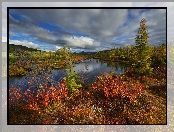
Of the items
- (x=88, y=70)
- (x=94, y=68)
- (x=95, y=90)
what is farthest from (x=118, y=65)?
(x=95, y=90)

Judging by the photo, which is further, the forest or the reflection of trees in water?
the reflection of trees in water

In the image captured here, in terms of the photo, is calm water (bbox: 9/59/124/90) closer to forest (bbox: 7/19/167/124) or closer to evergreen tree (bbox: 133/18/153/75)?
forest (bbox: 7/19/167/124)

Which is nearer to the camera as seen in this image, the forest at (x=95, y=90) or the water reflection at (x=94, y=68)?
the forest at (x=95, y=90)

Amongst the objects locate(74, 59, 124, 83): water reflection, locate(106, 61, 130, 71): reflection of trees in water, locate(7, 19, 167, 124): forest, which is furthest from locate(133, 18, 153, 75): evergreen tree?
locate(74, 59, 124, 83): water reflection

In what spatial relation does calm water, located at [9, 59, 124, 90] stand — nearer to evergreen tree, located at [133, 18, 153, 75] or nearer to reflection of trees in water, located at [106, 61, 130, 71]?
reflection of trees in water, located at [106, 61, 130, 71]

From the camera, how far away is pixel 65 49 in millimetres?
7711

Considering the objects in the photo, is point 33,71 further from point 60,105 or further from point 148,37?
point 148,37

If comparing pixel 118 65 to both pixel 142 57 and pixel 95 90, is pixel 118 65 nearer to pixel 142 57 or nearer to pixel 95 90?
pixel 142 57

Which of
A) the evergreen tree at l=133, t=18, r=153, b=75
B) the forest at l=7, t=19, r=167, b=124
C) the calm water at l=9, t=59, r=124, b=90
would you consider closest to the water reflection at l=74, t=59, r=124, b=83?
the calm water at l=9, t=59, r=124, b=90

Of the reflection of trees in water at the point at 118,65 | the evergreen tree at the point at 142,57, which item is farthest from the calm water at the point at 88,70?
the evergreen tree at the point at 142,57

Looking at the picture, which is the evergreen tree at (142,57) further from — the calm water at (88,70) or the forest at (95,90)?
the calm water at (88,70)

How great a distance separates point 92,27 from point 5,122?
166 inches

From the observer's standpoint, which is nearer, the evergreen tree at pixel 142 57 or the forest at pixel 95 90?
the forest at pixel 95 90

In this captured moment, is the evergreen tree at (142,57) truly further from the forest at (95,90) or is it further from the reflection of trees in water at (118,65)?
the reflection of trees in water at (118,65)
